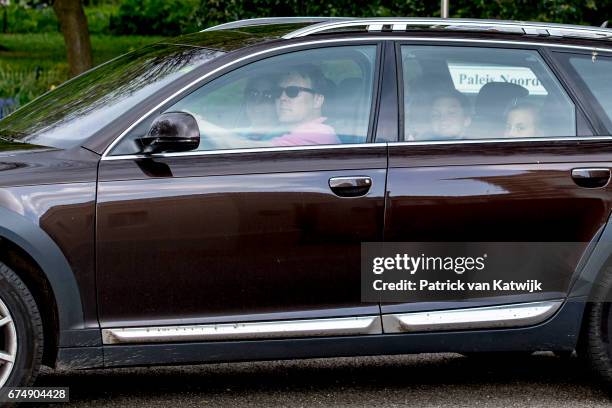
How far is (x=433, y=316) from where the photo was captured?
5242mm

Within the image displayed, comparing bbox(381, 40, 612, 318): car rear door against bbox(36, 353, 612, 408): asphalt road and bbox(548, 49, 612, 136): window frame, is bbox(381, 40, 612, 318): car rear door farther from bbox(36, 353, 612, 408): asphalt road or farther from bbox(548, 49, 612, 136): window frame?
bbox(36, 353, 612, 408): asphalt road

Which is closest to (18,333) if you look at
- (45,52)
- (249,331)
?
(249,331)

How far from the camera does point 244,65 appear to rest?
521 cm

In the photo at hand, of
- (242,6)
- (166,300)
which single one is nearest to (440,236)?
(166,300)

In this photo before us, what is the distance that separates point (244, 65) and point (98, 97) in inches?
28.4

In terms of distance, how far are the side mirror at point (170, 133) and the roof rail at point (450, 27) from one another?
686 mm

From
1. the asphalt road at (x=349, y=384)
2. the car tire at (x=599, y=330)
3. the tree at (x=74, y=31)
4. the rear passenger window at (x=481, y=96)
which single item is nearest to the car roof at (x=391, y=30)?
the rear passenger window at (x=481, y=96)

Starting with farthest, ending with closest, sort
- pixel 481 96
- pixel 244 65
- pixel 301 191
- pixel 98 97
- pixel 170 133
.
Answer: pixel 481 96, pixel 98 97, pixel 244 65, pixel 301 191, pixel 170 133

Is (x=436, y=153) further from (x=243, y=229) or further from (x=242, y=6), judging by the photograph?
(x=242, y=6)

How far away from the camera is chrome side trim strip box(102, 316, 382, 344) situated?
16.2ft

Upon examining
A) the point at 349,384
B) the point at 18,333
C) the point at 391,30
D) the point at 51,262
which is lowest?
the point at 349,384

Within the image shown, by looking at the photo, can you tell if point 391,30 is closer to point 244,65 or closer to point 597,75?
point 244,65

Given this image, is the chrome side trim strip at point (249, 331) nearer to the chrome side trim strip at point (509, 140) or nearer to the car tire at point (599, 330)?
the chrome side trim strip at point (509, 140)

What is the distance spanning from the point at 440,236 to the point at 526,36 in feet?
3.65
